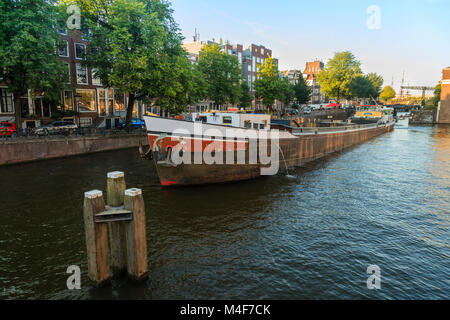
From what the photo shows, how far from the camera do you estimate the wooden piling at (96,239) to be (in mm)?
7520

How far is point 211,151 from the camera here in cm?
1866

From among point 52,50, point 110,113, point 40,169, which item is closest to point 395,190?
point 40,169

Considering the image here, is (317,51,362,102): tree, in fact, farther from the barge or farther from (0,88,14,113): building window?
(0,88,14,113): building window

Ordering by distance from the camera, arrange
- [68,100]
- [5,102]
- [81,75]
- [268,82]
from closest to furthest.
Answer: [5,102]
[68,100]
[81,75]
[268,82]

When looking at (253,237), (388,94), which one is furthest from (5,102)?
(388,94)

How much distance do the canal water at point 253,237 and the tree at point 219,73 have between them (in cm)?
3246

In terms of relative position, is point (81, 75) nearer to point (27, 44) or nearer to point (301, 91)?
point (27, 44)

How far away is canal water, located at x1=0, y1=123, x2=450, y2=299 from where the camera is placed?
8.77 metres

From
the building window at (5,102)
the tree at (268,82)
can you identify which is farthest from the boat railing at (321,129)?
the building window at (5,102)

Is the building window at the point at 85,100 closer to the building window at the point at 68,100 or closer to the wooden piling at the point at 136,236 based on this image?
the building window at the point at 68,100

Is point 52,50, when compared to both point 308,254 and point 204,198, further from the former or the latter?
point 308,254

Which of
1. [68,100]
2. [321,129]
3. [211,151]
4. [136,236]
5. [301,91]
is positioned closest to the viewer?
[136,236]

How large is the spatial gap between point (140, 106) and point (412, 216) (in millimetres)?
A: 43197

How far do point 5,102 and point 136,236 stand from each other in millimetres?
36950
